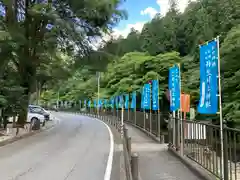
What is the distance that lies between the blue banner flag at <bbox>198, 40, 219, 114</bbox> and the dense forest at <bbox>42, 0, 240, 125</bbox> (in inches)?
208

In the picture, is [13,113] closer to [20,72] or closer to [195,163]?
[20,72]

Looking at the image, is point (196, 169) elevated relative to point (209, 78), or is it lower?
lower

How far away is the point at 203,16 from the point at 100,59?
13.6 meters

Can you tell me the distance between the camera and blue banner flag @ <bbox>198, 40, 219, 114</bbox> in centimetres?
724

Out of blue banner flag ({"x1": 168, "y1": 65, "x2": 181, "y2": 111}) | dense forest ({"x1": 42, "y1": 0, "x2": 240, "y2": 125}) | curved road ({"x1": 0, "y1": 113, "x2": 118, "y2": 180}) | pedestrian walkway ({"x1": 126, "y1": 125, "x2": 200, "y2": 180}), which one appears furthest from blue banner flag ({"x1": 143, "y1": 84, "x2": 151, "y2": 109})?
pedestrian walkway ({"x1": 126, "y1": 125, "x2": 200, "y2": 180})

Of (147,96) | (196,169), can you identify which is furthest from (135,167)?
(147,96)

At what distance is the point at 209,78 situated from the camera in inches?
296

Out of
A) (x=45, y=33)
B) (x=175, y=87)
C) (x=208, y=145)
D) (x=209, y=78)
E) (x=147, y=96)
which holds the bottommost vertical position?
(x=208, y=145)

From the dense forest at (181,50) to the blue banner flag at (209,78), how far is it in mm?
5278

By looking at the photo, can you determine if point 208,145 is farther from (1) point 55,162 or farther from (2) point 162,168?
(1) point 55,162

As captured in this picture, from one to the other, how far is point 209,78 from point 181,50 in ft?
137

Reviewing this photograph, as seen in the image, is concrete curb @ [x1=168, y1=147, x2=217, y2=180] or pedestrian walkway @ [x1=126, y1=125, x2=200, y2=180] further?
pedestrian walkway @ [x1=126, y1=125, x2=200, y2=180]

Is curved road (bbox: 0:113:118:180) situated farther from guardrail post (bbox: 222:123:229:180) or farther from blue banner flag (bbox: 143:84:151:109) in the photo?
blue banner flag (bbox: 143:84:151:109)

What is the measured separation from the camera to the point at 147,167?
33.8ft
